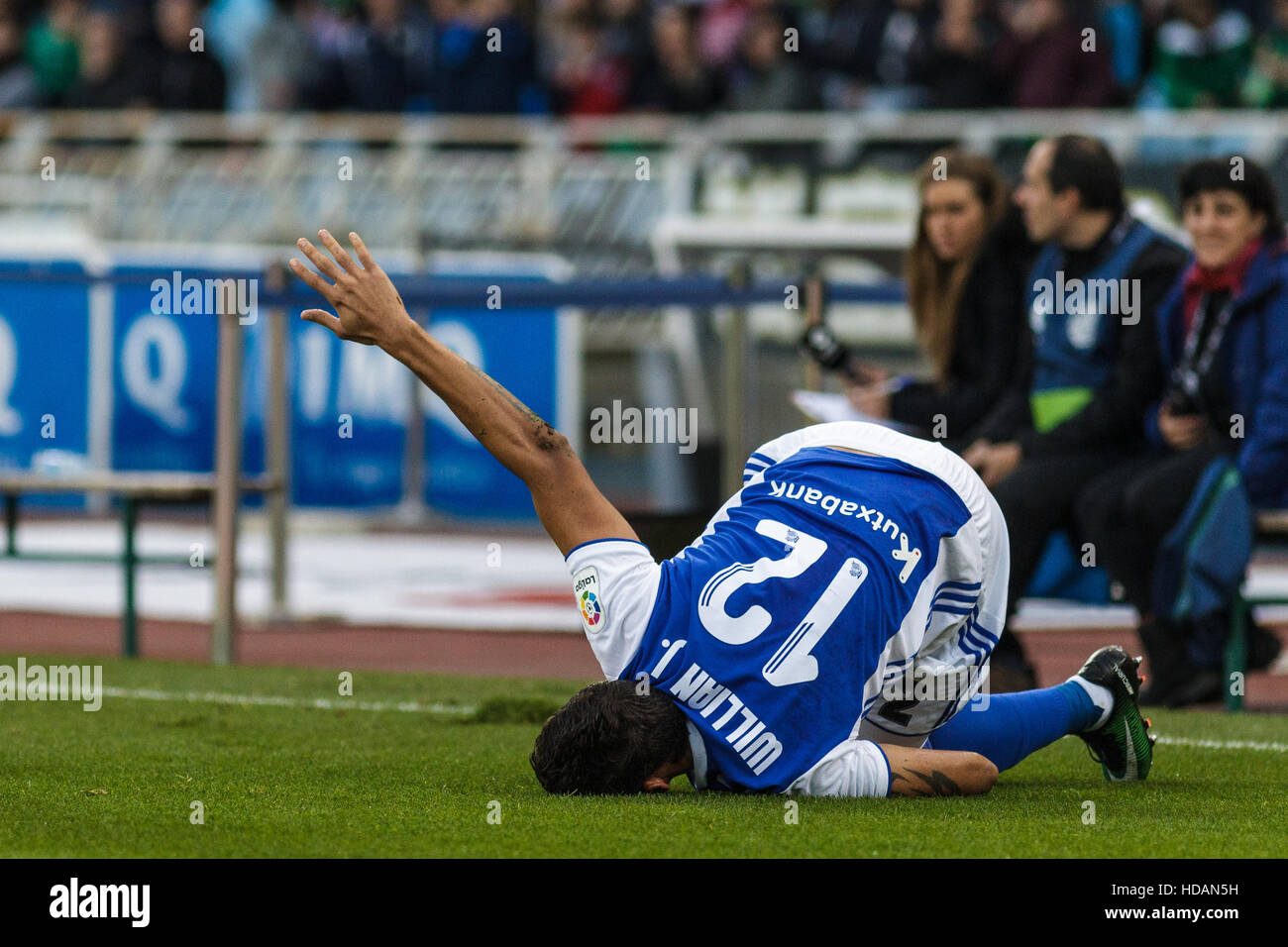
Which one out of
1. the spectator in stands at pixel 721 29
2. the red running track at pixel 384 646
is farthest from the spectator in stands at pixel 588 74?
the red running track at pixel 384 646

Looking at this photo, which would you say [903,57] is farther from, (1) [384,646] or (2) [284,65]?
(1) [384,646]

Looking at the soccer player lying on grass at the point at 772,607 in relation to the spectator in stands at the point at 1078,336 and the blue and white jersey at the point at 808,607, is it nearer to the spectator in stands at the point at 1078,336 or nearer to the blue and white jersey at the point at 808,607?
the blue and white jersey at the point at 808,607

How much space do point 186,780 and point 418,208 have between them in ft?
35.5

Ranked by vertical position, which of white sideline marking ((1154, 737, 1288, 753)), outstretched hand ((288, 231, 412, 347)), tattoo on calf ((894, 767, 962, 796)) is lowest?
white sideline marking ((1154, 737, 1288, 753))

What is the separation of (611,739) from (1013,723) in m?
1.14

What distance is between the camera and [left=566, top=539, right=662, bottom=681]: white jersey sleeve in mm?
5094

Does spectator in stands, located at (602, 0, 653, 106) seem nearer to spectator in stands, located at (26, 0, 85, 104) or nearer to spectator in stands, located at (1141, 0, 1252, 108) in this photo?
spectator in stands, located at (1141, 0, 1252, 108)

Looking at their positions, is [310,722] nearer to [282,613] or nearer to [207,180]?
[282,613]

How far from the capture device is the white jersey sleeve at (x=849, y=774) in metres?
5.23

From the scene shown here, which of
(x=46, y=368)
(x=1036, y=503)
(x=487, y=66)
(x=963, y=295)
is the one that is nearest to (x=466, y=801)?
(x=1036, y=503)

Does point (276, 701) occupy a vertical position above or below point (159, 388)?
A: below

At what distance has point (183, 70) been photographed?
18.4 m

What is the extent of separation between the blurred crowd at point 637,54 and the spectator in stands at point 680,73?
0.02 m

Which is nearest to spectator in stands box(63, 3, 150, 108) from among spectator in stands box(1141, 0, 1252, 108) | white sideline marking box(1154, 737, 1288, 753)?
spectator in stands box(1141, 0, 1252, 108)
